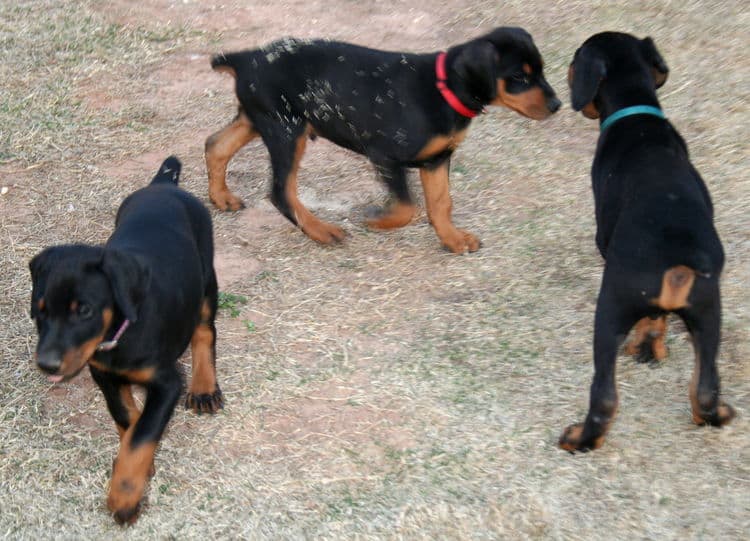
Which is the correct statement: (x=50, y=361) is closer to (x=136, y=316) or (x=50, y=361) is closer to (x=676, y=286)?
(x=136, y=316)

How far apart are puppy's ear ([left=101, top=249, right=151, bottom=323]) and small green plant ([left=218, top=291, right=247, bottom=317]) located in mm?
1629

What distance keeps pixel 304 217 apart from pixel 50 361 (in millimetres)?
2721

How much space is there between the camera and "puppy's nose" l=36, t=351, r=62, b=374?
344cm

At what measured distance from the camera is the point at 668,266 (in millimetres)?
3684

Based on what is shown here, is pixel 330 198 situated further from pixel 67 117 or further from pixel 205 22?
pixel 205 22

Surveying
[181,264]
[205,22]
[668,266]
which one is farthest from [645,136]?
[205,22]

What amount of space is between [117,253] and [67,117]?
A: 4500mm

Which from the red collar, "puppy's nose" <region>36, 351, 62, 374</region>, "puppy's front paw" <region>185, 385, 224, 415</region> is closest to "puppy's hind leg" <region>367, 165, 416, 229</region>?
the red collar

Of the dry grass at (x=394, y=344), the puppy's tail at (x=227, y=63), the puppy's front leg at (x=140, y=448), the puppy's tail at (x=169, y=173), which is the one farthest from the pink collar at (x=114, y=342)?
the puppy's tail at (x=227, y=63)

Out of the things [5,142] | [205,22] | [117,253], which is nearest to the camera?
[117,253]

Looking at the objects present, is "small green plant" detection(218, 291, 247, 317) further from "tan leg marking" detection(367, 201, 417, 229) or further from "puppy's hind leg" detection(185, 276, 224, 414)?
"tan leg marking" detection(367, 201, 417, 229)

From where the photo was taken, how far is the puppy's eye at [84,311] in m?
3.52

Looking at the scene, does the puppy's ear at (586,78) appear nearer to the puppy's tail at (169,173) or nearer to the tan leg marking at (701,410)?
the tan leg marking at (701,410)

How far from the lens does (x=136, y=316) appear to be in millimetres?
3580
